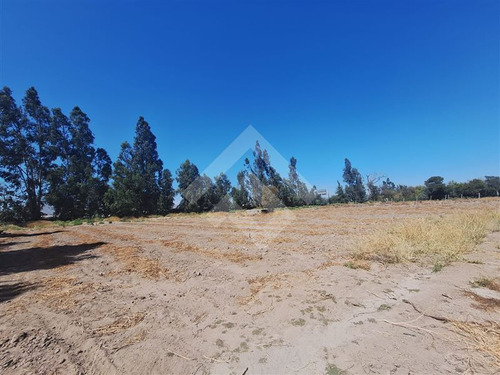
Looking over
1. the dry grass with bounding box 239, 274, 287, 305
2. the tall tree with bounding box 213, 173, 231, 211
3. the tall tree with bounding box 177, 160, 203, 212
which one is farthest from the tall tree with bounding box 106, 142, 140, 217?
the dry grass with bounding box 239, 274, 287, 305

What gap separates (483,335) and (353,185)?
63.0m

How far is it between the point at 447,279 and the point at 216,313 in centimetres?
330

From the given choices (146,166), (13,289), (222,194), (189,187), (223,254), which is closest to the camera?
(13,289)

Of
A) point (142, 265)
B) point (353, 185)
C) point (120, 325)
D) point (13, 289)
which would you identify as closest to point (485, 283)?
point (120, 325)

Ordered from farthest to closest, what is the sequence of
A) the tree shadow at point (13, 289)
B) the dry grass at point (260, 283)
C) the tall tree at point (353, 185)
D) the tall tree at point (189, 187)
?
the tall tree at point (353, 185), the tall tree at point (189, 187), the tree shadow at point (13, 289), the dry grass at point (260, 283)

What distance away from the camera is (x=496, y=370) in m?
1.46

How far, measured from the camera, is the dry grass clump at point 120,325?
2.15 m

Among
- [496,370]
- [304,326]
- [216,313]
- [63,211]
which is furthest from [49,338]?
[63,211]

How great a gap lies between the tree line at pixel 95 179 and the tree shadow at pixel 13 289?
28.0 metres

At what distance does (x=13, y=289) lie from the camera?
11.9 feet

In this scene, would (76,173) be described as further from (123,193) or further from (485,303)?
(485,303)

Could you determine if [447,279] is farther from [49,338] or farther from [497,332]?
[49,338]

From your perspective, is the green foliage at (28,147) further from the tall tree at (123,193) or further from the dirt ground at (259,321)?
the dirt ground at (259,321)

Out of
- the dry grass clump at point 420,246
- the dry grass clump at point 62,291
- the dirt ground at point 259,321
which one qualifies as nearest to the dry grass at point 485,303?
the dirt ground at point 259,321
